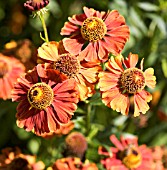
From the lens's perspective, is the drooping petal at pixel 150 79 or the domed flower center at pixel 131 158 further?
the domed flower center at pixel 131 158

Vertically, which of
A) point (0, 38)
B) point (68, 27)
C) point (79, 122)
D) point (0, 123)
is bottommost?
point (0, 123)

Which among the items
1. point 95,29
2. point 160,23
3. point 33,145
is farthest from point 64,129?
point 160,23

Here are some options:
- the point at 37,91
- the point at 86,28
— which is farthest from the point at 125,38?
the point at 37,91

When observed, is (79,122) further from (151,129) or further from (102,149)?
(151,129)

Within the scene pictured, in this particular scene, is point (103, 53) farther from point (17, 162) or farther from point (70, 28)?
point (17, 162)

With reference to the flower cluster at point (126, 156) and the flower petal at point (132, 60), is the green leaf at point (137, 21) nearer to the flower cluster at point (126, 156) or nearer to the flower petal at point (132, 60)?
the flower cluster at point (126, 156)

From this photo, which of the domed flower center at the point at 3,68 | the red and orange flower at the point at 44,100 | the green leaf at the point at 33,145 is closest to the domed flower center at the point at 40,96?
the red and orange flower at the point at 44,100

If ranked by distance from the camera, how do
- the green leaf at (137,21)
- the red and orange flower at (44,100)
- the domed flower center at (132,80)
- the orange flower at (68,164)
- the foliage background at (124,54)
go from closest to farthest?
the red and orange flower at (44,100)
the domed flower center at (132,80)
the orange flower at (68,164)
the foliage background at (124,54)
the green leaf at (137,21)
